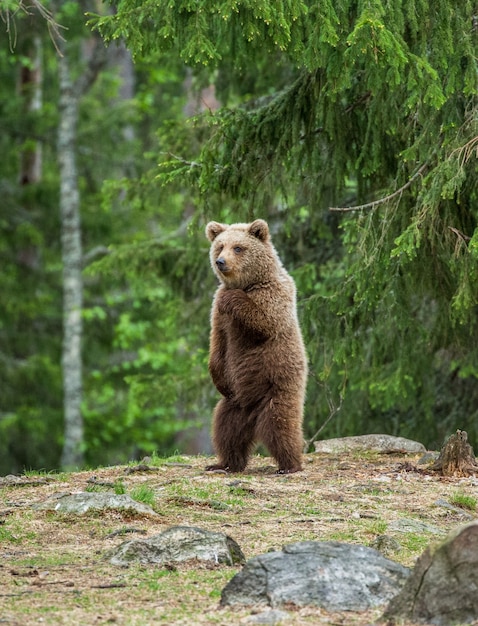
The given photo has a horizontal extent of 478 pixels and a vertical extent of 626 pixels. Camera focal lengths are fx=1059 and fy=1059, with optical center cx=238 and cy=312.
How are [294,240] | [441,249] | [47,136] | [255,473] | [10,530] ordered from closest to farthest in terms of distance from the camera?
[10,530], [255,473], [441,249], [294,240], [47,136]

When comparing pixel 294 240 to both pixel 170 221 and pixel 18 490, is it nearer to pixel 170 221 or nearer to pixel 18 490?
pixel 18 490

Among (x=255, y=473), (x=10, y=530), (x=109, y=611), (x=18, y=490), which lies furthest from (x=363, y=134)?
(x=109, y=611)

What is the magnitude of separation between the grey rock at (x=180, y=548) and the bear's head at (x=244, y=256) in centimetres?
284

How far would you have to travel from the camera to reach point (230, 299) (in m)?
8.29

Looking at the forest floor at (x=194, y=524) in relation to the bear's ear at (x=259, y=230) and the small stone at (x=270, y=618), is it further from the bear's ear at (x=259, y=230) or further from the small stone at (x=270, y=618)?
the bear's ear at (x=259, y=230)

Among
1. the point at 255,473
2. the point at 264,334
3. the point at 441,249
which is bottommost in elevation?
the point at 255,473

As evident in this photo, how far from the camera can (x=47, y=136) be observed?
21.8 m

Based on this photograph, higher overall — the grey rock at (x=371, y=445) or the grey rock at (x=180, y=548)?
the grey rock at (x=180, y=548)

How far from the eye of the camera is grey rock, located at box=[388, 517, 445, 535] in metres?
6.63

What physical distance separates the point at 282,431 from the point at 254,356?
63 cm

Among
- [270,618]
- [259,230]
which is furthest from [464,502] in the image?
[270,618]

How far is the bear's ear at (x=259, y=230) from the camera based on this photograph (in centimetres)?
857

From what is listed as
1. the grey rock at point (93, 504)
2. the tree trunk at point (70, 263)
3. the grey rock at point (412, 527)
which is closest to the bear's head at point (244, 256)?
the grey rock at point (93, 504)

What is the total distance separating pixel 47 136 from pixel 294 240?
9.22 m
